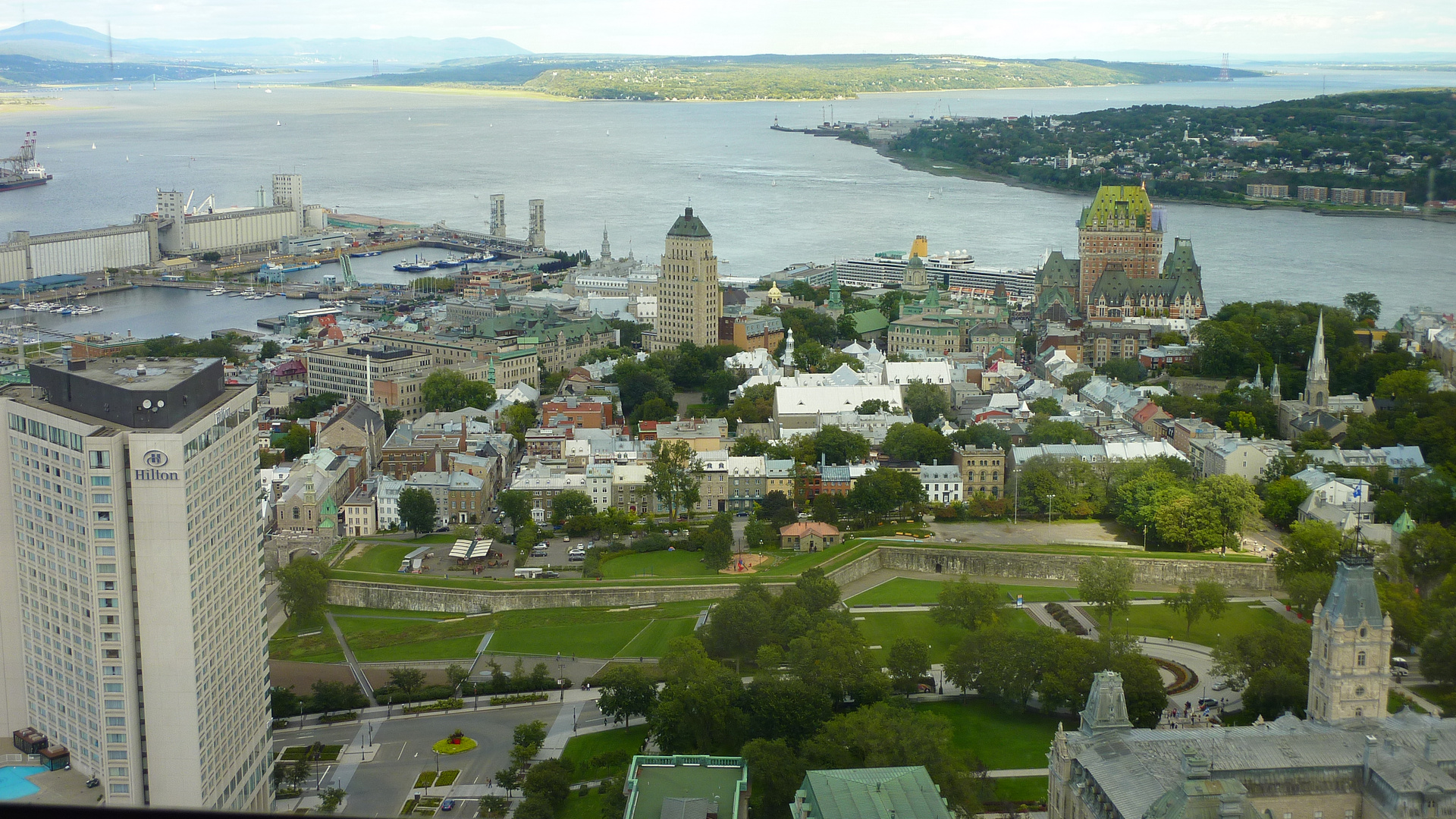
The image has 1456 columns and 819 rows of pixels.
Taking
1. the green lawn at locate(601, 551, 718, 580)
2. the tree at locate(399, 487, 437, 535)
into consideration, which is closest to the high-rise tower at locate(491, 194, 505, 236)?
the tree at locate(399, 487, 437, 535)

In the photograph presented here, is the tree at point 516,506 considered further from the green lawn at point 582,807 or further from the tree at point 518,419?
the green lawn at point 582,807

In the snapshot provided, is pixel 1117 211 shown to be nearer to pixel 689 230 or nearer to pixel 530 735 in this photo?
pixel 689 230

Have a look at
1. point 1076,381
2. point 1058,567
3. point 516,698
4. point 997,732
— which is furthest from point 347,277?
point 997,732

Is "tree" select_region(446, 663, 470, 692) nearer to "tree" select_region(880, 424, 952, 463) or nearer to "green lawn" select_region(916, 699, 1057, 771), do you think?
"green lawn" select_region(916, 699, 1057, 771)

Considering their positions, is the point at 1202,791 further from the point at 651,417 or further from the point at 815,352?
the point at 815,352

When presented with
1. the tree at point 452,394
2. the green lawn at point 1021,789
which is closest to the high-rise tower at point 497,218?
the tree at point 452,394
